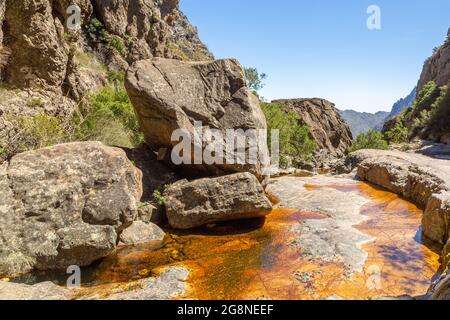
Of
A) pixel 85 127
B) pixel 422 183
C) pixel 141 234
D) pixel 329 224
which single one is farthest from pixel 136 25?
pixel 329 224

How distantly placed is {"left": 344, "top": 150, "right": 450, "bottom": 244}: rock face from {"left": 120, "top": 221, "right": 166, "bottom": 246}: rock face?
20.7 ft

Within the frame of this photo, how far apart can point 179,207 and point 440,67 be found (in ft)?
177

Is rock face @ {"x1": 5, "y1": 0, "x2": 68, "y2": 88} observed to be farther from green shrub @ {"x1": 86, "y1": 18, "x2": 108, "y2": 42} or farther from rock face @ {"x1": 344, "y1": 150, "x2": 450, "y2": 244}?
green shrub @ {"x1": 86, "y1": 18, "x2": 108, "y2": 42}

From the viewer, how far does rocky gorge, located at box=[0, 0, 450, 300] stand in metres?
5.34

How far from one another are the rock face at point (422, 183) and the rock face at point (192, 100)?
4.58 metres

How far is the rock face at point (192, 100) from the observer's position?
891 centimetres

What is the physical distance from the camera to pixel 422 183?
9859mm

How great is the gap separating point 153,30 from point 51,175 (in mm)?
33644

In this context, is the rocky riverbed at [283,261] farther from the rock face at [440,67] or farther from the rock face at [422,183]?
the rock face at [440,67]

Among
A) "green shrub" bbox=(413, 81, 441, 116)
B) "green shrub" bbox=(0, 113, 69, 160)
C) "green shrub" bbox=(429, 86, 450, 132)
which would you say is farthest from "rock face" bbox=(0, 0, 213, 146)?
"green shrub" bbox=(413, 81, 441, 116)

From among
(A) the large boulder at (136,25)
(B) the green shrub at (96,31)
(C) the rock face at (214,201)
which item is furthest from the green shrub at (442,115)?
(B) the green shrub at (96,31)
